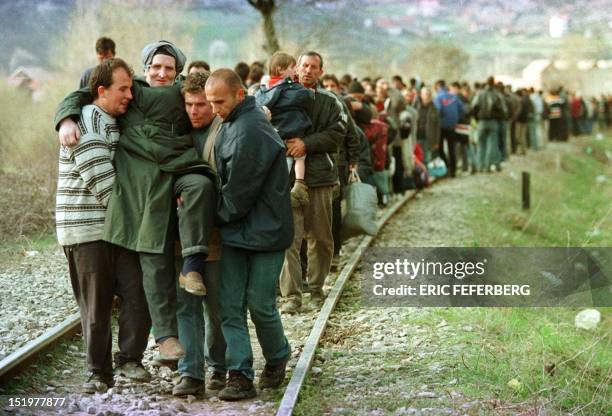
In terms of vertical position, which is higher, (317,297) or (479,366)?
(317,297)

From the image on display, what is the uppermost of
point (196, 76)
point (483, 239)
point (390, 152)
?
point (196, 76)

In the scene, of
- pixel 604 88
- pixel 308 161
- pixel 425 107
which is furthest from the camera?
pixel 604 88

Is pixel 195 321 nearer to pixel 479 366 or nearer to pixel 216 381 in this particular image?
pixel 216 381

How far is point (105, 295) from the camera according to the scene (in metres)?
6.02

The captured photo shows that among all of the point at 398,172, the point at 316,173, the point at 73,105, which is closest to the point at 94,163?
the point at 73,105

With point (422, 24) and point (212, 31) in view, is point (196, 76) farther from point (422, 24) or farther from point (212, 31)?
point (422, 24)

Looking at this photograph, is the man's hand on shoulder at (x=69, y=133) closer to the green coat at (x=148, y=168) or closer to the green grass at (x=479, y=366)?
the green coat at (x=148, y=168)

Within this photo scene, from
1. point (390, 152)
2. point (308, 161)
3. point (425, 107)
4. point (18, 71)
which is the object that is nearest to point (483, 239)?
point (390, 152)

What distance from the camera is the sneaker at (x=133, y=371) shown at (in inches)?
245

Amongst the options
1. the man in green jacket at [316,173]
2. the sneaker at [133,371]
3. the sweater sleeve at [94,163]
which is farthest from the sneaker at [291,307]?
the sweater sleeve at [94,163]

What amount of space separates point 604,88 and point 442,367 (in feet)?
195

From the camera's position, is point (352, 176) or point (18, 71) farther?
point (18, 71)

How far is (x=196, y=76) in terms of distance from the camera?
5.85 metres

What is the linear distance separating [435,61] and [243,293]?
116 feet
